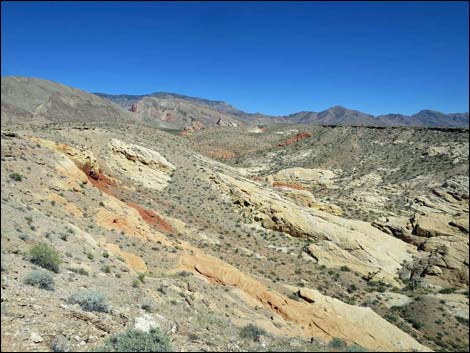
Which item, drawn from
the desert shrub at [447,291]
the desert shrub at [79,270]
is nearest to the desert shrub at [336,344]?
the desert shrub at [79,270]

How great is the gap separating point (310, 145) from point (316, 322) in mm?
46022

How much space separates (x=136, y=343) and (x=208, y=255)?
11290mm

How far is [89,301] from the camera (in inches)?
304

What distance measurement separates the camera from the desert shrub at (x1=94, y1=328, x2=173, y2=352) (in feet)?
20.7

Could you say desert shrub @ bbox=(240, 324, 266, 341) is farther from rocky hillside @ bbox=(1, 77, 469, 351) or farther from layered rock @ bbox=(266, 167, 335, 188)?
layered rock @ bbox=(266, 167, 335, 188)

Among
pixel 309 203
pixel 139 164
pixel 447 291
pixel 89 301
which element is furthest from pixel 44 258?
pixel 309 203

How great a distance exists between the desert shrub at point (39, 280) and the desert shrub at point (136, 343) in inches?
94.4

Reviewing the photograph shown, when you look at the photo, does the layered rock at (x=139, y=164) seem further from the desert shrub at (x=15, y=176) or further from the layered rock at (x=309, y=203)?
the desert shrub at (x=15, y=176)

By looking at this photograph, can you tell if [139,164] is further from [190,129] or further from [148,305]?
[190,129]

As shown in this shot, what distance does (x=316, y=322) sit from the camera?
45.8 feet

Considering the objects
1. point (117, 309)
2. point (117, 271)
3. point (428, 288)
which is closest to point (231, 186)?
point (428, 288)

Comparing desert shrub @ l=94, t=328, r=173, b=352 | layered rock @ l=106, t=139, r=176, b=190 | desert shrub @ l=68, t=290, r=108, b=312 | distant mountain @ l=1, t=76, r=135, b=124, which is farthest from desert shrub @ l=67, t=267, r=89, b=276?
distant mountain @ l=1, t=76, r=135, b=124

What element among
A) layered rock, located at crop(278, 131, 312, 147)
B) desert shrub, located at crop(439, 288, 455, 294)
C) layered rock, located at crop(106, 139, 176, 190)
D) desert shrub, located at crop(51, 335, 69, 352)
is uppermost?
layered rock, located at crop(278, 131, 312, 147)

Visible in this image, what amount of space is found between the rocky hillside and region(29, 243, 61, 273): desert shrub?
27mm
